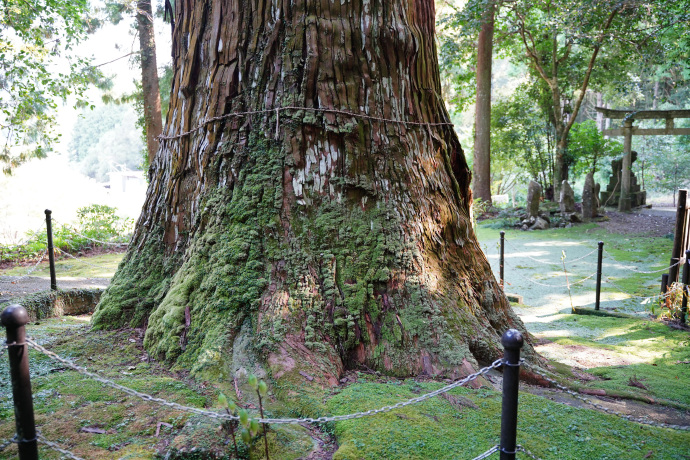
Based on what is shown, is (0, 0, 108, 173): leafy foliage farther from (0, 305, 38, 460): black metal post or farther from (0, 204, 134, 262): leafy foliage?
(0, 305, 38, 460): black metal post

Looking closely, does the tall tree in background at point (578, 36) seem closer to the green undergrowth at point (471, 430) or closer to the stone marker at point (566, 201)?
the stone marker at point (566, 201)

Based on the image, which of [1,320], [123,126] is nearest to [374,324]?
[1,320]

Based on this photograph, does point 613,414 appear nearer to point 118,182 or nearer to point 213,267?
point 213,267

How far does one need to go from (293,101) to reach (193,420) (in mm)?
2058

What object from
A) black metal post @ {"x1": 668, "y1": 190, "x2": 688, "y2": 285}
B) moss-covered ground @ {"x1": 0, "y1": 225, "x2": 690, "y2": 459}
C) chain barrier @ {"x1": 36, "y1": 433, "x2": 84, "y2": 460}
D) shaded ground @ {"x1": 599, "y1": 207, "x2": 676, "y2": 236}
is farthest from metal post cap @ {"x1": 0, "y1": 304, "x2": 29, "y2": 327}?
shaded ground @ {"x1": 599, "y1": 207, "x2": 676, "y2": 236}

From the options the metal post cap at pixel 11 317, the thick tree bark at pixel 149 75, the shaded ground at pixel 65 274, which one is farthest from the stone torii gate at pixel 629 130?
the metal post cap at pixel 11 317

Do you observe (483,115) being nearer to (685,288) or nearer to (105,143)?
(685,288)

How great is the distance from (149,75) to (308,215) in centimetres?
1179

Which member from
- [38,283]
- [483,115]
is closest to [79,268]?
[38,283]

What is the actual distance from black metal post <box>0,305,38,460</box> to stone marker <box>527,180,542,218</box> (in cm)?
1528

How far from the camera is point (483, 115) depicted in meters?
16.3

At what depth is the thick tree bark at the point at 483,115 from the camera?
15.7 meters

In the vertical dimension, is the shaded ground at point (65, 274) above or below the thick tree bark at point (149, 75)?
below

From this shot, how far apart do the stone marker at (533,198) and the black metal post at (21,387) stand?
50.1 feet
